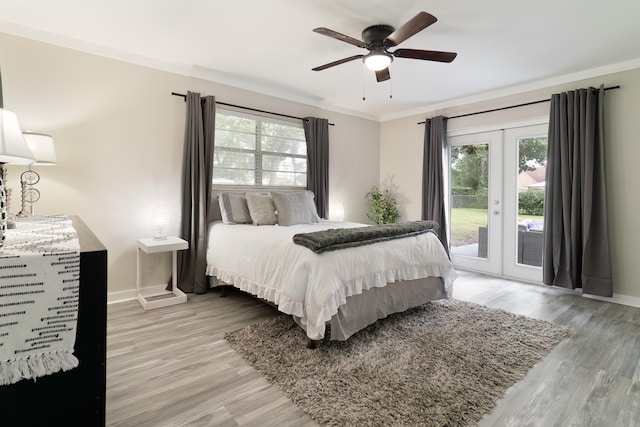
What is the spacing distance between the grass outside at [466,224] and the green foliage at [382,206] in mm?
931

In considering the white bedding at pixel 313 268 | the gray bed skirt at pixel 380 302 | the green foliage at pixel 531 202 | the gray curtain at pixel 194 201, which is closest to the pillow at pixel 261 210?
the white bedding at pixel 313 268

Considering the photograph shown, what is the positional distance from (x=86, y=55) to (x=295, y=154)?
2566 millimetres

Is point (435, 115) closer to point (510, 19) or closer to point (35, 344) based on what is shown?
point (510, 19)

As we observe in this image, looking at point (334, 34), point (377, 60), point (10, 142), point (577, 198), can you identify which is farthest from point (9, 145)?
point (577, 198)

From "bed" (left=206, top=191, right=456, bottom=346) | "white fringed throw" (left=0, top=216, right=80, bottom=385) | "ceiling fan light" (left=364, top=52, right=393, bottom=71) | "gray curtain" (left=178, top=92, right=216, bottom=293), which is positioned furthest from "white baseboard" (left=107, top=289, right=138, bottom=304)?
"ceiling fan light" (left=364, top=52, right=393, bottom=71)

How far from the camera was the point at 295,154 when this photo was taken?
15.4ft

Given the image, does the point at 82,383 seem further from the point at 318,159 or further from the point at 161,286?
the point at 318,159

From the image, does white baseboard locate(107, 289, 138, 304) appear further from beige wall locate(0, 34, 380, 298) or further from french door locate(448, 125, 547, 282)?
french door locate(448, 125, 547, 282)

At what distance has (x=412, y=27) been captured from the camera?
2252mm

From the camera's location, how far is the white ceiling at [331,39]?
2457mm

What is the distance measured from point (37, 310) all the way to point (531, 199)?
4.88 m

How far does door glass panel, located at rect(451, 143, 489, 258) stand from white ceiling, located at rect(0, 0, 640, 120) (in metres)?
1.02

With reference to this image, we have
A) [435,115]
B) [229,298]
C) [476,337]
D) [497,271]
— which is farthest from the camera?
[435,115]

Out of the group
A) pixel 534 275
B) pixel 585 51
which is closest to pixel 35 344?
pixel 585 51
